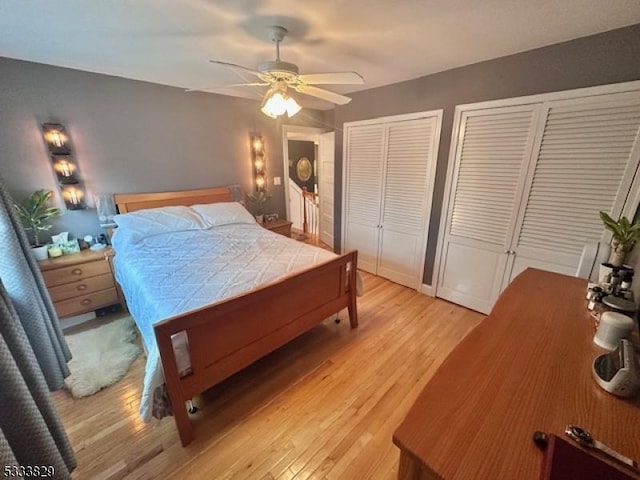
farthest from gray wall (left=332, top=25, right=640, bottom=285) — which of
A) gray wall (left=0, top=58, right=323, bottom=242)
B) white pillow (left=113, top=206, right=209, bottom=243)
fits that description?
white pillow (left=113, top=206, right=209, bottom=243)

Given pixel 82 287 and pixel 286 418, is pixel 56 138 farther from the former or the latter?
pixel 286 418

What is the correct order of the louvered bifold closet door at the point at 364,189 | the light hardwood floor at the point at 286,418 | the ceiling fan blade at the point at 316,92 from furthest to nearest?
the louvered bifold closet door at the point at 364,189 → the ceiling fan blade at the point at 316,92 → the light hardwood floor at the point at 286,418

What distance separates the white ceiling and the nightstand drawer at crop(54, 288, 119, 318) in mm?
2032

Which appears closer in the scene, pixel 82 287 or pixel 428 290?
pixel 82 287

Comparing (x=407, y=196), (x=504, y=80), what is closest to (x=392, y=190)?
(x=407, y=196)

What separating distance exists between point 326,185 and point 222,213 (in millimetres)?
2030

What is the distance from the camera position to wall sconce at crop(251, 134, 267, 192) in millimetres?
3590

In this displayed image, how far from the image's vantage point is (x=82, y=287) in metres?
2.38

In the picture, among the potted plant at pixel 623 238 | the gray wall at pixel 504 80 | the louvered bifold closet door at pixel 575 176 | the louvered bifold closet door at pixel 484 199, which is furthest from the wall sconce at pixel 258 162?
the potted plant at pixel 623 238

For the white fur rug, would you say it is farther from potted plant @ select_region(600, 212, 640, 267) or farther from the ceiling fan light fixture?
potted plant @ select_region(600, 212, 640, 267)

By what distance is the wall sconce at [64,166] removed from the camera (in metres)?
2.33

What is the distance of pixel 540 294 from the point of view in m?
1.39

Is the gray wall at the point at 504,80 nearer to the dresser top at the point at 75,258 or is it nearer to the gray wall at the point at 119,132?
the gray wall at the point at 119,132

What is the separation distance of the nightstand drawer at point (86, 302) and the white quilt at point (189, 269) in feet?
1.20
